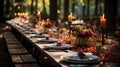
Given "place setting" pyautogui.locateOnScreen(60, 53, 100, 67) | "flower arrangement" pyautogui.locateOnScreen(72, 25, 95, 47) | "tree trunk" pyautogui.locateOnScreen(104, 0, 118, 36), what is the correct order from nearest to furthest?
"place setting" pyautogui.locateOnScreen(60, 53, 100, 67) → "flower arrangement" pyautogui.locateOnScreen(72, 25, 95, 47) → "tree trunk" pyautogui.locateOnScreen(104, 0, 118, 36)

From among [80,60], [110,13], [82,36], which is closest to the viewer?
[80,60]

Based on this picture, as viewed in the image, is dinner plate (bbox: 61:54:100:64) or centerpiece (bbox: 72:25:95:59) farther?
centerpiece (bbox: 72:25:95:59)

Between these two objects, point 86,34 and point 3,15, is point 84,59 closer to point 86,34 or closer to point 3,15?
point 86,34

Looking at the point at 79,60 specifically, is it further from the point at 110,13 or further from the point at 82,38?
the point at 110,13

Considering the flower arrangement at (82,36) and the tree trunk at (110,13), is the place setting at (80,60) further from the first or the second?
the tree trunk at (110,13)

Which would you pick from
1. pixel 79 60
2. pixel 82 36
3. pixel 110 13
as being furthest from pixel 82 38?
pixel 110 13

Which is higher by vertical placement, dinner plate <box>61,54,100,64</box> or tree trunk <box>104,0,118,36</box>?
dinner plate <box>61,54,100,64</box>

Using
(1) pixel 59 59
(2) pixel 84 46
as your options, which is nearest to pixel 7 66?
(2) pixel 84 46

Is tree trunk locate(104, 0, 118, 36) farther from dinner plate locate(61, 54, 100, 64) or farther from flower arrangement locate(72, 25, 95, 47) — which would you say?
dinner plate locate(61, 54, 100, 64)

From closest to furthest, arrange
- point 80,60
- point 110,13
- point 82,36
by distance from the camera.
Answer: point 80,60 → point 82,36 → point 110,13

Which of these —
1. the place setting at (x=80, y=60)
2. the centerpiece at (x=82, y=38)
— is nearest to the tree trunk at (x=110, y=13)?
the centerpiece at (x=82, y=38)

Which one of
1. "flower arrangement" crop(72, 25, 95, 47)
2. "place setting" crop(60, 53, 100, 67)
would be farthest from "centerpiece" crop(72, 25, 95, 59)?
"place setting" crop(60, 53, 100, 67)

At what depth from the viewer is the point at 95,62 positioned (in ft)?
12.9

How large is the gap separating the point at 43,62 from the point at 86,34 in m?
3.65
